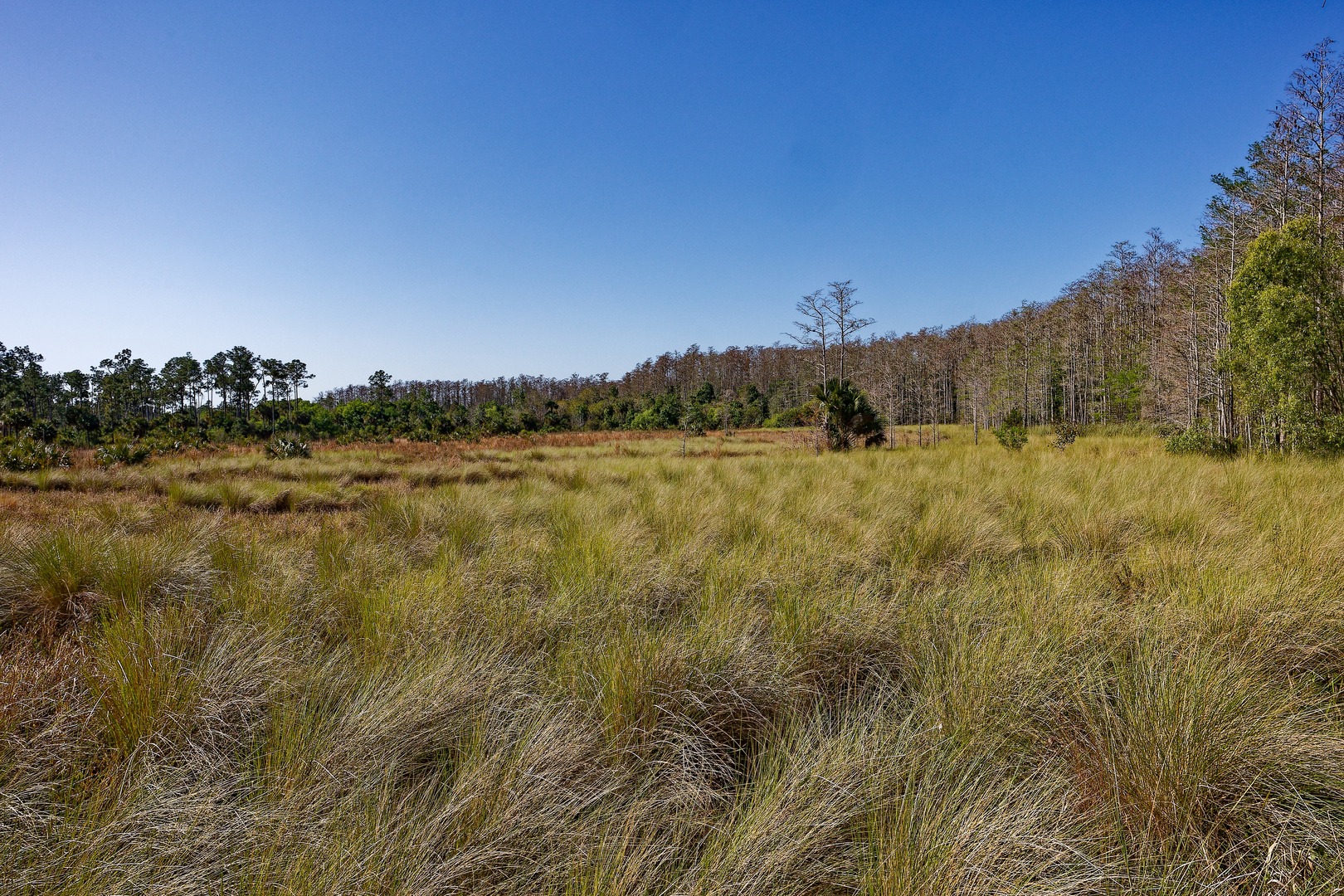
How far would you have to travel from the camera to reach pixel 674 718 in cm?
211

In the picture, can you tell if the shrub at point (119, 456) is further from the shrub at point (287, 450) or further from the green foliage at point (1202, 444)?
the green foliage at point (1202, 444)

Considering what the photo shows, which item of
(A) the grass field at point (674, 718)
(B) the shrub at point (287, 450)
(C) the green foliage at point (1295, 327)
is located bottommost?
(A) the grass field at point (674, 718)

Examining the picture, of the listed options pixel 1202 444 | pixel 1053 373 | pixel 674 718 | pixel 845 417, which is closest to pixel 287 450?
pixel 845 417

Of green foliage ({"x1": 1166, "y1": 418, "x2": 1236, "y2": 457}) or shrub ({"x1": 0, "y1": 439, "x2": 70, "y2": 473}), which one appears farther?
shrub ({"x1": 0, "y1": 439, "x2": 70, "y2": 473})

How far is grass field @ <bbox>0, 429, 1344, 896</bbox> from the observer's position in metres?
1.42

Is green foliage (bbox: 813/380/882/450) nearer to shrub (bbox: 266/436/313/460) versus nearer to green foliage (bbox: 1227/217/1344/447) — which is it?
green foliage (bbox: 1227/217/1344/447)

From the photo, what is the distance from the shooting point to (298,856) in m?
1.34

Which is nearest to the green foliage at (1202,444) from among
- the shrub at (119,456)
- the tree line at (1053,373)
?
the tree line at (1053,373)

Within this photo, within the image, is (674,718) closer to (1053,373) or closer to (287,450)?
(287,450)

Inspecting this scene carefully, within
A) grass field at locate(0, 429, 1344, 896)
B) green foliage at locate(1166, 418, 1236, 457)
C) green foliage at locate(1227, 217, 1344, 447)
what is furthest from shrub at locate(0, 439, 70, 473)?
green foliage at locate(1166, 418, 1236, 457)

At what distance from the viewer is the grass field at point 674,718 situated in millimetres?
1424

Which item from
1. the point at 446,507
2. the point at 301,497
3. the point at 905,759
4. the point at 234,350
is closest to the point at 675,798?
the point at 905,759

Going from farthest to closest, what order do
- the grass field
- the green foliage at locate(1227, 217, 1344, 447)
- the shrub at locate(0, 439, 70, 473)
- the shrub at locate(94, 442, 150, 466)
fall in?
the shrub at locate(94, 442, 150, 466) < the shrub at locate(0, 439, 70, 473) < the green foliage at locate(1227, 217, 1344, 447) < the grass field

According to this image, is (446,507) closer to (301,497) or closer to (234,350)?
(301,497)
